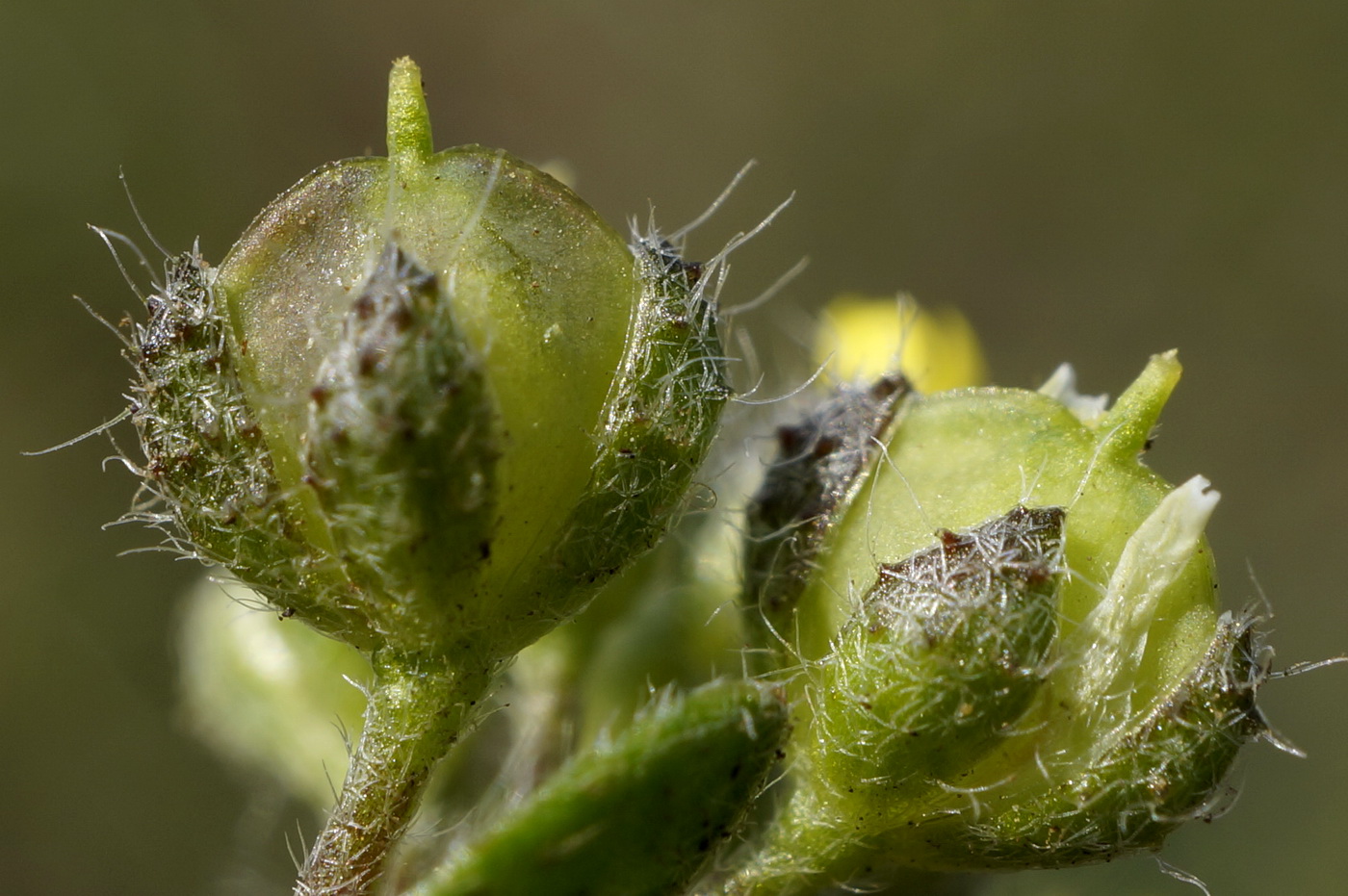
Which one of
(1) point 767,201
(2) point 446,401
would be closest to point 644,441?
(2) point 446,401

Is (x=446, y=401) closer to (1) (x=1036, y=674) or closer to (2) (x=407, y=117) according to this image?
(2) (x=407, y=117)

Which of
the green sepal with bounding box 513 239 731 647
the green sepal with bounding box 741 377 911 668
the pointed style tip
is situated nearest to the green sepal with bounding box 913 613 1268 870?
the green sepal with bounding box 741 377 911 668

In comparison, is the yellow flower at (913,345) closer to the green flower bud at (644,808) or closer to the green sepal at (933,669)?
the green sepal at (933,669)

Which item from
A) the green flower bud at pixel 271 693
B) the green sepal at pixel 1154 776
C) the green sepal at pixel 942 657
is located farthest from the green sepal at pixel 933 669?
the green flower bud at pixel 271 693

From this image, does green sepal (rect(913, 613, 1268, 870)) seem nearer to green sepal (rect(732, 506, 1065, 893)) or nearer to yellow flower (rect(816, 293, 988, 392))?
green sepal (rect(732, 506, 1065, 893))

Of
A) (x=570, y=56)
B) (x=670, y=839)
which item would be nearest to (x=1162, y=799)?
(x=670, y=839)

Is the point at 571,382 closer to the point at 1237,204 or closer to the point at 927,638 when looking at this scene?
the point at 927,638
